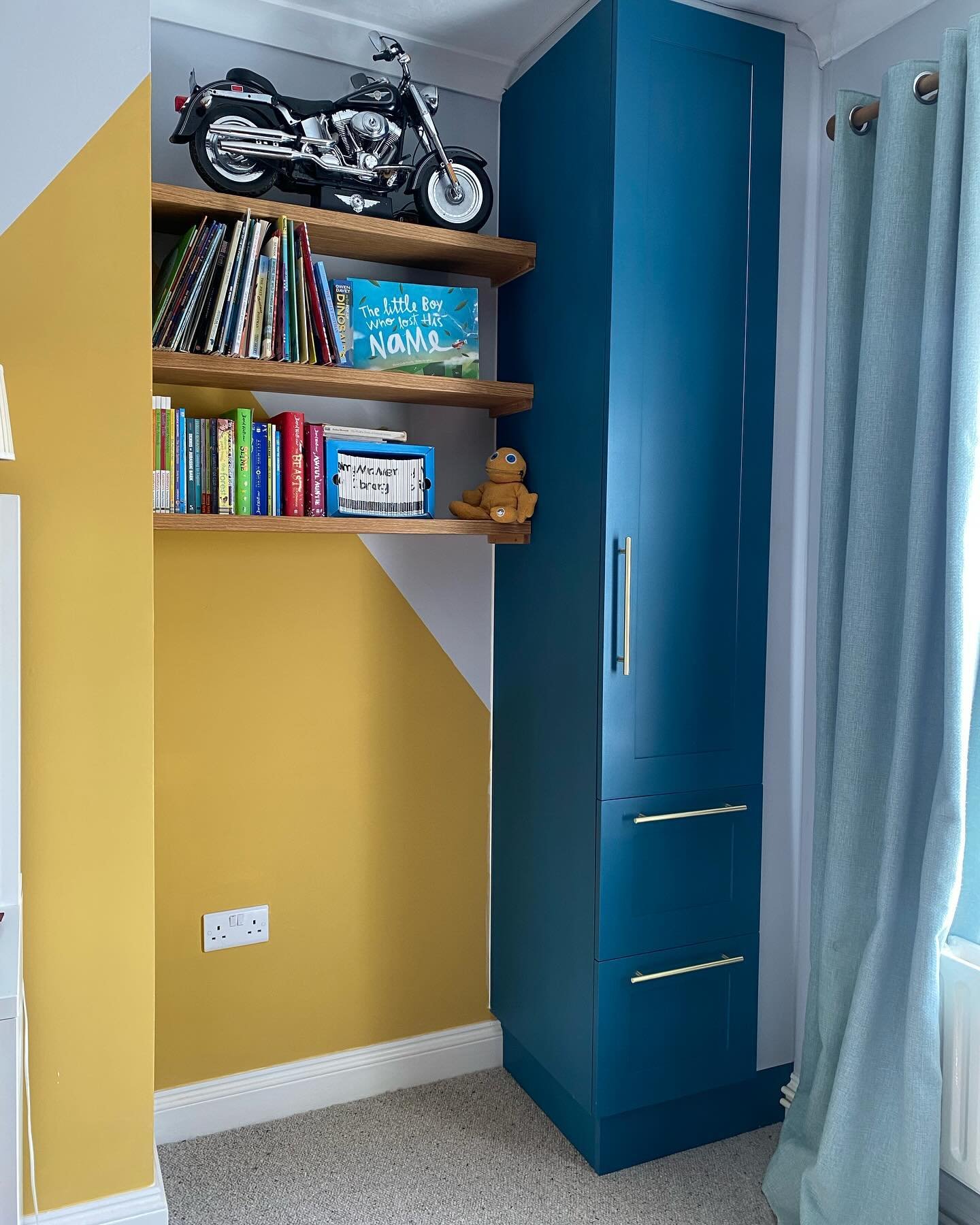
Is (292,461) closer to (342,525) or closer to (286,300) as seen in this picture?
(342,525)

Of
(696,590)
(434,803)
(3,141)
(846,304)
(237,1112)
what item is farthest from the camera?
(434,803)

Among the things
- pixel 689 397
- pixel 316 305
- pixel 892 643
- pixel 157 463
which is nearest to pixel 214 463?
pixel 157 463

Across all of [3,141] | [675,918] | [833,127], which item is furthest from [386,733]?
[833,127]

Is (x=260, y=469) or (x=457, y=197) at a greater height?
(x=457, y=197)

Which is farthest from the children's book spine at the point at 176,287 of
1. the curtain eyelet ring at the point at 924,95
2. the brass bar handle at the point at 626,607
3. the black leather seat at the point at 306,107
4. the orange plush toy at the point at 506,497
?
the curtain eyelet ring at the point at 924,95

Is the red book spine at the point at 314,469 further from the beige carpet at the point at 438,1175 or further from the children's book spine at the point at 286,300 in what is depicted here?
the beige carpet at the point at 438,1175

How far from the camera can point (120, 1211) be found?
1749 millimetres

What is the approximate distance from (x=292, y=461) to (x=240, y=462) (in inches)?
4.3

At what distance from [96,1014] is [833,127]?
2.19 m

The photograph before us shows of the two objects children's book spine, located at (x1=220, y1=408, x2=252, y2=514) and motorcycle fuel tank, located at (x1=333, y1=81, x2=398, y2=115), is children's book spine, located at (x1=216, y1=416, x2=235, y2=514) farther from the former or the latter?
motorcycle fuel tank, located at (x1=333, y1=81, x2=398, y2=115)

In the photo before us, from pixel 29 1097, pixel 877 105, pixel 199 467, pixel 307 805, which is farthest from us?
pixel 307 805

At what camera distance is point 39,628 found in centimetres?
165

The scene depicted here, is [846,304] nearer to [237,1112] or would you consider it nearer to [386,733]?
[386,733]

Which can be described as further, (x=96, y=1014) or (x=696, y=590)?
(x=696, y=590)
